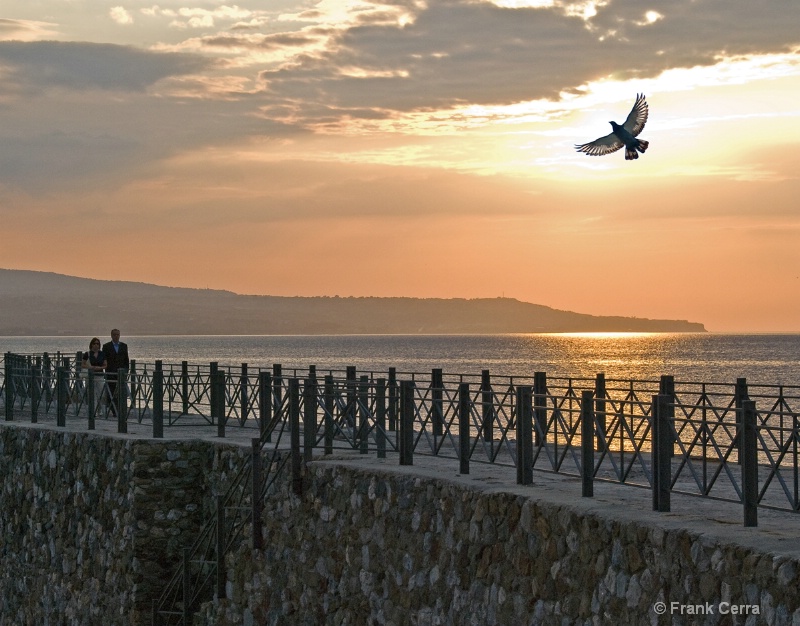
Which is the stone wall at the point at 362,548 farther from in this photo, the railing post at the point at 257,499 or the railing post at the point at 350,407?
the railing post at the point at 350,407

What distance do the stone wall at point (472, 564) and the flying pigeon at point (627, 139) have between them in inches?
219

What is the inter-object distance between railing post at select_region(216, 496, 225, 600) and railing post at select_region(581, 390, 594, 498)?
639 cm

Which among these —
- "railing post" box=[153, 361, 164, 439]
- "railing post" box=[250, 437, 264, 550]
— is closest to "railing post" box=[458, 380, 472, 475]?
"railing post" box=[250, 437, 264, 550]

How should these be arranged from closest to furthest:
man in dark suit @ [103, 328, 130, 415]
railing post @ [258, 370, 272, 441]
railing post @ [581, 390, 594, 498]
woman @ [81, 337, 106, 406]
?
railing post @ [581, 390, 594, 498], railing post @ [258, 370, 272, 441], woman @ [81, 337, 106, 406], man in dark suit @ [103, 328, 130, 415]

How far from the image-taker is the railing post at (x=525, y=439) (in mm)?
12164

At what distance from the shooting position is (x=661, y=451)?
1042 cm

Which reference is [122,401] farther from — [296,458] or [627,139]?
[627,139]

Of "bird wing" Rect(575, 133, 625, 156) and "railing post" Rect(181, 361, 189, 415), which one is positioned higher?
"bird wing" Rect(575, 133, 625, 156)

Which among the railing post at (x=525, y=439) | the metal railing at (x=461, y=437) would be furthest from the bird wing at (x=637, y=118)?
the railing post at (x=525, y=439)

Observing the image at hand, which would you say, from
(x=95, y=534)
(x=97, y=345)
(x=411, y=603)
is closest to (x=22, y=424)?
(x=97, y=345)

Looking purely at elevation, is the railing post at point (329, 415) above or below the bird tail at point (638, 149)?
below

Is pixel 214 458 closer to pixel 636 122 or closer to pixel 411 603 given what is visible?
pixel 411 603

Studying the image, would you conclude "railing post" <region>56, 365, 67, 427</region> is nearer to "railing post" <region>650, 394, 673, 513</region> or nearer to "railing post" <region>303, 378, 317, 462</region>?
"railing post" <region>303, 378, 317, 462</region>

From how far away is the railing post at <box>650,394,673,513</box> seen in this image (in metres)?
10.3
